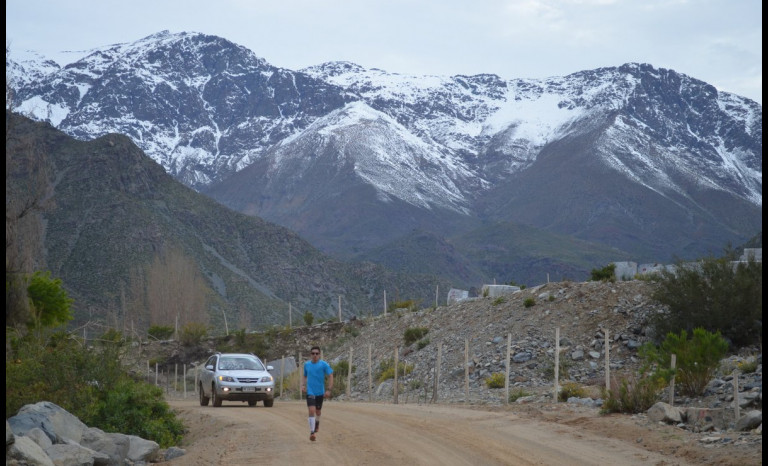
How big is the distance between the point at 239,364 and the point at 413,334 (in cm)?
2161

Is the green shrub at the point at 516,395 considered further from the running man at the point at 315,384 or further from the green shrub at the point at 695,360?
the running man at the point at 315,384

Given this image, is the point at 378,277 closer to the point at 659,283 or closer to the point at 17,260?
the point at 659,283

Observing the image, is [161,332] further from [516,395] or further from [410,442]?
[410,442]

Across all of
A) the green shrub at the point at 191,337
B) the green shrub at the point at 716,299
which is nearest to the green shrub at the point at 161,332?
the green shrub at the point at 191,337

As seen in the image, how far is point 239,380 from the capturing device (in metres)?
28.7

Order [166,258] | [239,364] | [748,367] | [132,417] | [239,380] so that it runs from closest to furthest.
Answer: [132,417]
[748,367]
[239,380]
[239,364]
[166,258]

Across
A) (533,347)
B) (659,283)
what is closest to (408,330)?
(533,347)

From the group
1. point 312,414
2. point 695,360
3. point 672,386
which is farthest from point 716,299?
point 312,414

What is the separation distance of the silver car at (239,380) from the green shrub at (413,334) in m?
20.7

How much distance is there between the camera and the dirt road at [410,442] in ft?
49.5

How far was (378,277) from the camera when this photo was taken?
12500cm

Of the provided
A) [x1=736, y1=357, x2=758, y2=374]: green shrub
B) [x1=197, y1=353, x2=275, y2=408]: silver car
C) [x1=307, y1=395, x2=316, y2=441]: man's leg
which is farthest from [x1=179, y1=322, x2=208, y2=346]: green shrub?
[x1=307, y1=395, x2=316, y2=441]: man's leg

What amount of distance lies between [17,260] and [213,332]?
57.7 metres

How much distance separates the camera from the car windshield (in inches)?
1145
